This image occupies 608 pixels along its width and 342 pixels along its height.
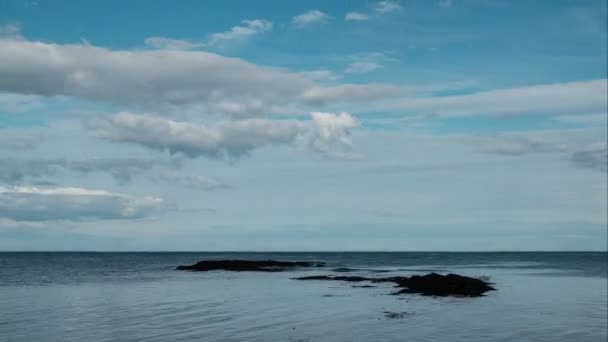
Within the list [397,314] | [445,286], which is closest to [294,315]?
[397,314]

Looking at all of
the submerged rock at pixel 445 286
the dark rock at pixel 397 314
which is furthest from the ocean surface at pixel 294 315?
the submerged rock at pixel 445 286

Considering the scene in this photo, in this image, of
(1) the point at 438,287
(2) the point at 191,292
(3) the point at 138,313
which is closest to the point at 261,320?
(3) the point at 138,313

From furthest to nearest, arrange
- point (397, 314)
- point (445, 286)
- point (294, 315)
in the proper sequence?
point (445, 286)
point (397, 314)
point (294, 315)

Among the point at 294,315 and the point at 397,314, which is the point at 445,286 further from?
the point at 294,315

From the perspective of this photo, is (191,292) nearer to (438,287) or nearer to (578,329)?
(438,287)

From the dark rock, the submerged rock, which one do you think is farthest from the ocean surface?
the submerged rock

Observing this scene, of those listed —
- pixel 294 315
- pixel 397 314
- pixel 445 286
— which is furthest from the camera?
pixel 445 286

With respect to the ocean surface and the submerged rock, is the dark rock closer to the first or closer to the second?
the ocean surface

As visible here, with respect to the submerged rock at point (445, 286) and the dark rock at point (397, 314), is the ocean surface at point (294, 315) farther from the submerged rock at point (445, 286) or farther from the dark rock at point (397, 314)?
the submerged rock at point (445, 286)

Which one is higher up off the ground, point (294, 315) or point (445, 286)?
point (445, 286)

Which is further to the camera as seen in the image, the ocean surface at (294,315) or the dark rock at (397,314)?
the dark rock at (397,314)

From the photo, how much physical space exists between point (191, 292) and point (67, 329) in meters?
22.9

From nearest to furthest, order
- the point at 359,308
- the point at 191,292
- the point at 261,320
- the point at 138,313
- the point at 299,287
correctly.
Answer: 1. the point at 261,320
2. the point at 138,313
3. the point at 359,308
4. the point at 191,292
5. the point at 299,287

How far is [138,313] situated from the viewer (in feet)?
130
